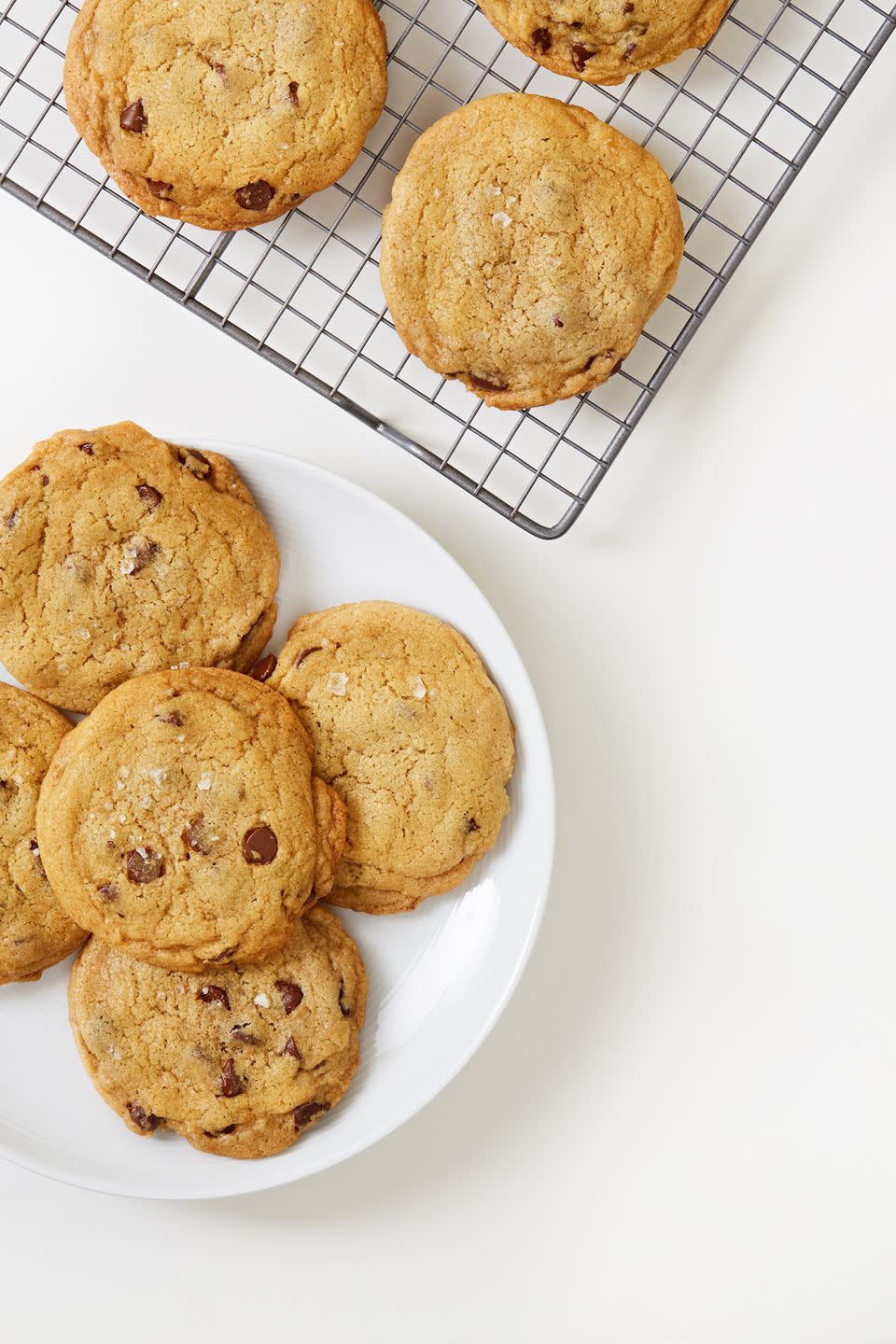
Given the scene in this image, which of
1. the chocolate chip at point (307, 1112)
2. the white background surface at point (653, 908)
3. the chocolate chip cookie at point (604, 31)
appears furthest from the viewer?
the white background surface at point (653, 908)

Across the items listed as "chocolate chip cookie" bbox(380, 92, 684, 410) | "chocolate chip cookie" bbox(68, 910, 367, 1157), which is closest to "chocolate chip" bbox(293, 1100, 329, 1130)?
"chocolate chip cookie" bbox(68, 910, 367, 1157)

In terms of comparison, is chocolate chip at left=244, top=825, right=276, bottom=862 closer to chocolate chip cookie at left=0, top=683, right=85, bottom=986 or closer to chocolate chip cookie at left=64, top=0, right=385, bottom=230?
chocolate chip cookie at left=0, top=683, right=85, bottom=986

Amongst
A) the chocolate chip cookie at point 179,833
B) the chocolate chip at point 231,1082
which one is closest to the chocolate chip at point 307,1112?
the chocolate chip at point 231,1082

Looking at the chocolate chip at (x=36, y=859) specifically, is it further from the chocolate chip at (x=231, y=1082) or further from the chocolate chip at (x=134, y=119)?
the chocolate chip at (x=134, y=119)

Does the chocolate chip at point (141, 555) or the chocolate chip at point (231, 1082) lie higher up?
the chocolate chip at point (141, 555)

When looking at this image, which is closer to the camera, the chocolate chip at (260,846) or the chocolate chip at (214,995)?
the chocolate chip at (260,846)

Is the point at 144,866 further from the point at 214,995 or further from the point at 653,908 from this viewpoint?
the point at 653,908
